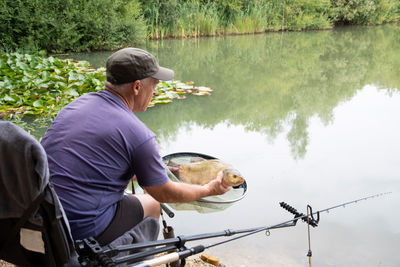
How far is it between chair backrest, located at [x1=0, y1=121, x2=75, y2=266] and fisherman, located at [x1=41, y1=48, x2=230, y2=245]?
27 cm

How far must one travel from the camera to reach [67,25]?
9555 mm

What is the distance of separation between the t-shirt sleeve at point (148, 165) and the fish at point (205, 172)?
1.33 feet

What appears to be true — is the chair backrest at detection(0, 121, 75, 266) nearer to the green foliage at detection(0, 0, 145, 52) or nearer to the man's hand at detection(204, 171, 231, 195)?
the man's hand at detection(204, 171, 231, 195)

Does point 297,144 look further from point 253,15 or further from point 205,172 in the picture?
point 253,15

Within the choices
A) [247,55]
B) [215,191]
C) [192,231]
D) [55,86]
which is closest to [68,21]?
[247,55]

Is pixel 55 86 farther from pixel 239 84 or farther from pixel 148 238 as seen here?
pixel 148 238

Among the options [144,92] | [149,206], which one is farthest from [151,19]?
[149,206]

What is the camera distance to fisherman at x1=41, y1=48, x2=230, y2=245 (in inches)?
59.1

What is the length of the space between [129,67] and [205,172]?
74cm

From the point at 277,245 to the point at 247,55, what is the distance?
8.16 metres

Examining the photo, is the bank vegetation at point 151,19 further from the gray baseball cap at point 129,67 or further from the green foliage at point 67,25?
the gray baseball cap at point 129,67

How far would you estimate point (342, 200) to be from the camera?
3.25 metres

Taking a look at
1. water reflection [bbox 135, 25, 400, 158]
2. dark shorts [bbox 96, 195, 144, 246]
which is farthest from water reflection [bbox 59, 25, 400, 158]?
dark shorts [bbox 96, 195, 144, 246]

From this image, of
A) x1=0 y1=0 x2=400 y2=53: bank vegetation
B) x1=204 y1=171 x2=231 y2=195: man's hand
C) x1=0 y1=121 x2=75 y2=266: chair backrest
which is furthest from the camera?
x1=0 y1=0 x2=400 y2=53: bank vegetation
